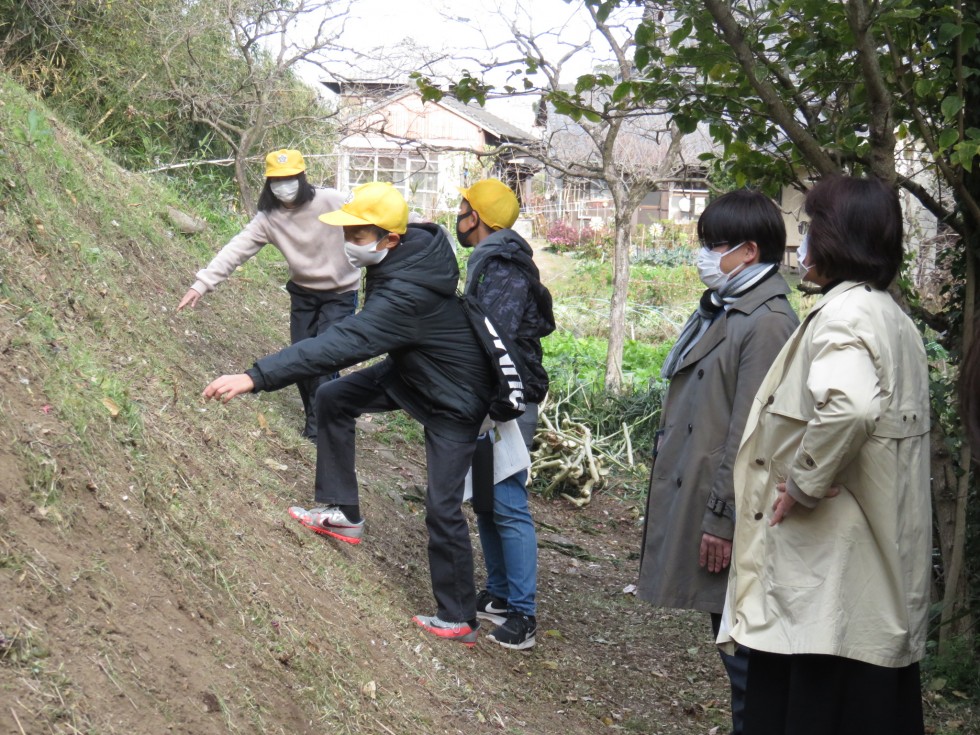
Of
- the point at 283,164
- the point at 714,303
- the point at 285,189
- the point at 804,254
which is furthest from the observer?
the point at 285,189

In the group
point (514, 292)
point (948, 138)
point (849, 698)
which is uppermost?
point (948, 138)

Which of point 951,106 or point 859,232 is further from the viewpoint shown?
point 951,106

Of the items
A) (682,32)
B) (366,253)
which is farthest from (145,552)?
(682,32)

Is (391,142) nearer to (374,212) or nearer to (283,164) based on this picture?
(283,164)

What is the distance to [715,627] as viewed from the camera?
375 centimetres

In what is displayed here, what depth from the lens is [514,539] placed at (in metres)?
4.82

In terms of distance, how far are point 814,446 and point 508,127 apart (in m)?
31.1

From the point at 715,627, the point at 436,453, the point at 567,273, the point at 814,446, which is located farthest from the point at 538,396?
the point at 567,273

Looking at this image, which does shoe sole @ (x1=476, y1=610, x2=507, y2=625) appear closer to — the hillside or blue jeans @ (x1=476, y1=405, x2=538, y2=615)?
blue jeans @ (x1=476, y1=405, x2=538, y2=615)

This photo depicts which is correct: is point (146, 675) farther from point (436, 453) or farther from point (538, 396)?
point (538, 396)

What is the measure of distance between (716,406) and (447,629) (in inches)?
68.3

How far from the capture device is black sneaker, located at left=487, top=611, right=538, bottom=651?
4926 millimetres

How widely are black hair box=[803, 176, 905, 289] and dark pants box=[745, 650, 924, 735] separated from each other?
1.08m

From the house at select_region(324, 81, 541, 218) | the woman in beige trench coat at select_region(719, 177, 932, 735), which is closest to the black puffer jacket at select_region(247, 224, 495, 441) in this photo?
the woman in beige trench coat at select_region(719, 177, 932, 735)
